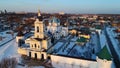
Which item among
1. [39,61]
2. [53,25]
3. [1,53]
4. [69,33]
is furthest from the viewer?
[69,33]

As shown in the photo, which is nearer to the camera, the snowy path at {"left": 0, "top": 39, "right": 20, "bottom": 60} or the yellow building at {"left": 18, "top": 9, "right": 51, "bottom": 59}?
the yellow building at {"left": 18, "top": 9, "right": 51, "bottom": 59}

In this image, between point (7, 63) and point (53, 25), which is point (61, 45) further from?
point (7, 63)

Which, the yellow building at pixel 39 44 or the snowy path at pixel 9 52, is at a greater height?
the yellow building at pixel 39 44

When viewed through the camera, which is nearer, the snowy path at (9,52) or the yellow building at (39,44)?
the yellow building at (39,44)

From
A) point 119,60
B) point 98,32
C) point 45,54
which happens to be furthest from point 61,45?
point 98,32

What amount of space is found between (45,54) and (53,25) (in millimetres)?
12028

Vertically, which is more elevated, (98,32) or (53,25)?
(53,25)

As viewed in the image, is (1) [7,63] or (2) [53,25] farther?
(2) [53,25]

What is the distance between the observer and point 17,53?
23500mm

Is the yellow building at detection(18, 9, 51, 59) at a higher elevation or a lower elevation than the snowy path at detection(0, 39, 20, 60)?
higher

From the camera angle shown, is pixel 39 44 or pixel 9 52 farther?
pixel 9 52

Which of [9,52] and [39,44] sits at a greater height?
[39,44]

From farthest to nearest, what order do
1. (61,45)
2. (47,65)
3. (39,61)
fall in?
(61,45), (39,61), (47,65)

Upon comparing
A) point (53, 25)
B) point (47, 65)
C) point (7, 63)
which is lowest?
point (47, 65)
